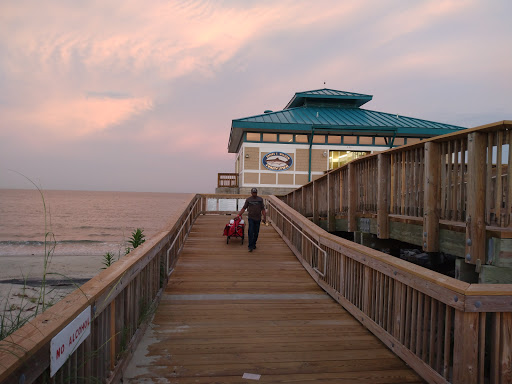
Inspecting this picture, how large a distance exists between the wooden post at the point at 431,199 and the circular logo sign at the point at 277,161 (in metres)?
17.2

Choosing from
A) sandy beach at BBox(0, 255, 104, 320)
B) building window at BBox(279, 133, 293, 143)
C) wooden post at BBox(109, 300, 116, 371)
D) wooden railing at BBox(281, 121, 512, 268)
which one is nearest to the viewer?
wooden post at BBox(109, 300, 116, 371)

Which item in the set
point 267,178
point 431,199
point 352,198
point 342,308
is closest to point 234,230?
point 352,198

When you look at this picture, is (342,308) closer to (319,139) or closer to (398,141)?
(319,139)

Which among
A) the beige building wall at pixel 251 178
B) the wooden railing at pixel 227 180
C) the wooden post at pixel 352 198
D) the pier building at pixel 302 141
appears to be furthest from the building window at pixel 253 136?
the wooden post at pixel 352 198

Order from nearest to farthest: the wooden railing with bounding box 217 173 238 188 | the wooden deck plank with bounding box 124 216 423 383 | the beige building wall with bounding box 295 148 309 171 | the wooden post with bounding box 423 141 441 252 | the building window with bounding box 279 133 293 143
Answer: the wooden deck plank with bounding box 124 216 423 383 < the wooden post with bounding box 423 141 441 252 < the building window with bounding box 279 133 293 143 < the beige building wall with bounding box 295 148 309 171 < the wooden railing with bounding box 217 173 238 188

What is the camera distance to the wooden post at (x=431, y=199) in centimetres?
526

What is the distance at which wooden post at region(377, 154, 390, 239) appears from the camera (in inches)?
265

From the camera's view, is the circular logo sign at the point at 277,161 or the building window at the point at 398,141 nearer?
the circular logo sign at the point at 277,161

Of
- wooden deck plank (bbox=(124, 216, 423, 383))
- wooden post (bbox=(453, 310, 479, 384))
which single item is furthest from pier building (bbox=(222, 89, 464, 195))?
wooden post (bbox=(453, 310, 479, 384))

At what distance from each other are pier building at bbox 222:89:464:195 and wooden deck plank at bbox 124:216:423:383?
15.1m

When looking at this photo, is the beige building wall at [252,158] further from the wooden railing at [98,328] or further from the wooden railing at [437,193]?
the wooden railing at [98,328]

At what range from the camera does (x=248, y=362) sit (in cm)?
375

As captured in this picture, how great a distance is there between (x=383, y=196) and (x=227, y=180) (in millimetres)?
19150

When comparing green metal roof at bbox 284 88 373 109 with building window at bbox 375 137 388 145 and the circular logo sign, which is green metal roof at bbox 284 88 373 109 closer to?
building window at bbox 375 137 388 145
